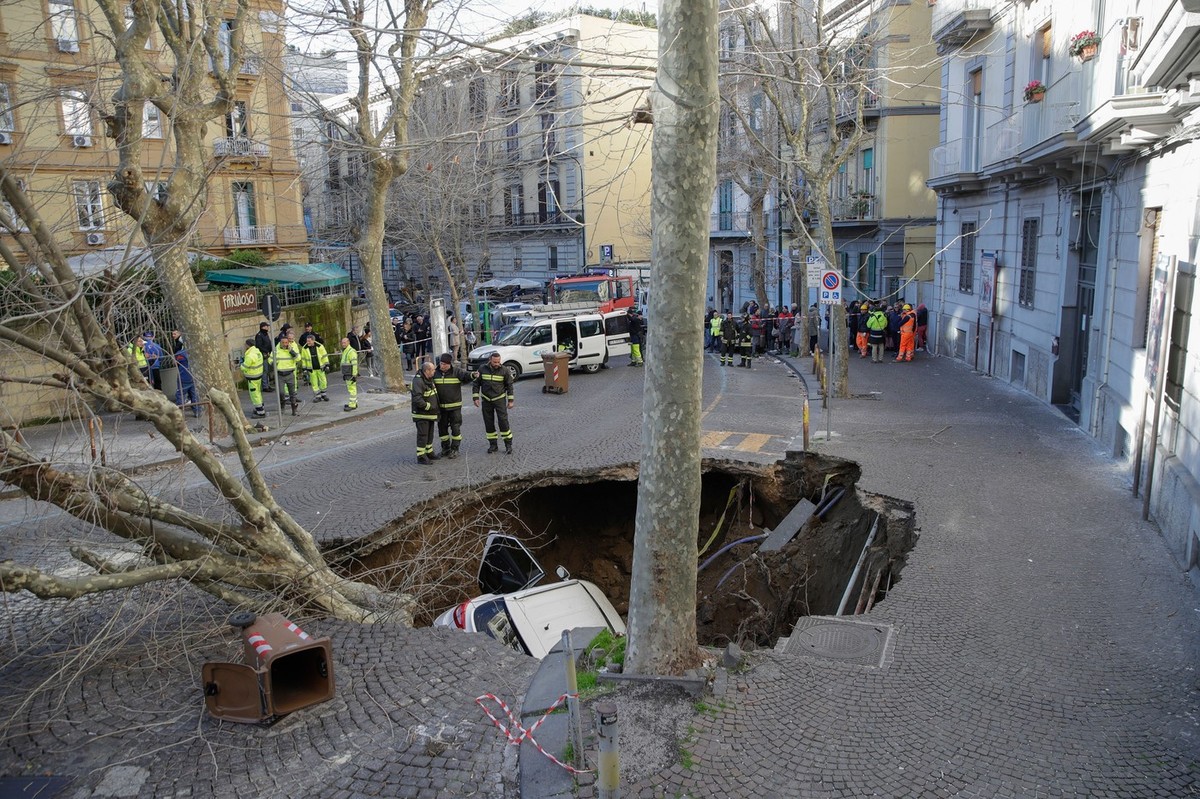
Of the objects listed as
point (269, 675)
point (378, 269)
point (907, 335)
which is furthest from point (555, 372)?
point (269, 675)

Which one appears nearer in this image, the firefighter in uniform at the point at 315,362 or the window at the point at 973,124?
the firefighter in uniform at the point at 315,362

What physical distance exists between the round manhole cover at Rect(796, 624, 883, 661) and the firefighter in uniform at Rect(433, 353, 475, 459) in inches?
291

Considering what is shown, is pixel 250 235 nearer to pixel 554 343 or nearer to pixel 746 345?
pixel 554 343

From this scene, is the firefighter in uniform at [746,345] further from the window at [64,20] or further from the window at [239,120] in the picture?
the window at [64,20]

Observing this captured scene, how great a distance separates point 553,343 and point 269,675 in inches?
668

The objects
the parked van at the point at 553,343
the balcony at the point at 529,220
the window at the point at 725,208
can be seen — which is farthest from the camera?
the balcony at the point at 529,220

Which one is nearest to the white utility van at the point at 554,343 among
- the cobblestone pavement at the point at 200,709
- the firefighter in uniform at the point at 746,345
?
the firefighter in uniform at the point at 746,345

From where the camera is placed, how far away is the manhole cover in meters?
6.66

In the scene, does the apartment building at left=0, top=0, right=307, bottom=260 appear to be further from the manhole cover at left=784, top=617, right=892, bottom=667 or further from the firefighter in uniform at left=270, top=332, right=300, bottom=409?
the manhole cover at left=784, top=617, right=892, bottom=667

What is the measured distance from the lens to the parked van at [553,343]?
72.2 ft

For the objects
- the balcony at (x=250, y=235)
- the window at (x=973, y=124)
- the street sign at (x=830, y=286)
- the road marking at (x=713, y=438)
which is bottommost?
the road marking at (x=713, y=438)

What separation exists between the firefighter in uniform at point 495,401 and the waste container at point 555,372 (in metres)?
5.99

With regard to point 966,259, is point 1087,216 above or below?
above

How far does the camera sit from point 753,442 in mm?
13750
